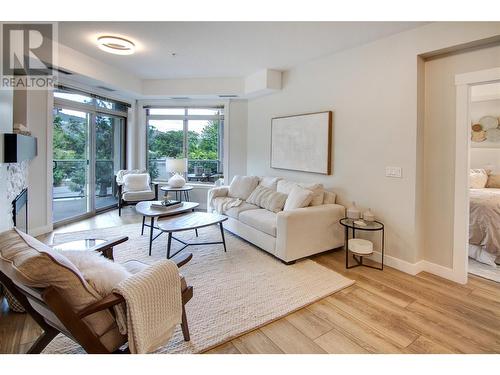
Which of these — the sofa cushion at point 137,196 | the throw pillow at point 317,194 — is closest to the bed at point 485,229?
the throw pillow at point 317,194

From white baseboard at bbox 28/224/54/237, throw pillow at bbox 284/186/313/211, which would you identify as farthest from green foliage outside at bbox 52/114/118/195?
throw pillow at bbox 284/186/313/211

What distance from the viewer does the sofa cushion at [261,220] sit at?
327 centimetres

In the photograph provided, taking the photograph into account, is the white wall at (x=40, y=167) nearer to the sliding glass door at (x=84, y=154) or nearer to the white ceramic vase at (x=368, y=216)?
the sliding glass door at (x=84, y=154)

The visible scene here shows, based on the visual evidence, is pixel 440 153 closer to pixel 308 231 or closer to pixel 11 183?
pixel 308 231

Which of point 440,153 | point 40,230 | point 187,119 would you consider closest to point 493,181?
point 440,153

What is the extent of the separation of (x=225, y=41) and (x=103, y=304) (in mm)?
3186

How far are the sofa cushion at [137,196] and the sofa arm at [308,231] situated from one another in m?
3.19

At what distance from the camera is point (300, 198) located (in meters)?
3.38

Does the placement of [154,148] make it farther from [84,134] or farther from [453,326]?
[453,326]

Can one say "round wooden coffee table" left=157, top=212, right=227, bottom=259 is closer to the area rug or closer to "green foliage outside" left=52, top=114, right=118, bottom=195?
"green foliage outside" left=52, top=114, right=118, bottom=195

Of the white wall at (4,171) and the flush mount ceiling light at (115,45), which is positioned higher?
the flush mount ceiling light at (115,45)

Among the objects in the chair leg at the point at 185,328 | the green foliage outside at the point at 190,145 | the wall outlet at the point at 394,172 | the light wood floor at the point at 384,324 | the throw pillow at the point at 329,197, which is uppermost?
the green foliage outside at the point at 190,145

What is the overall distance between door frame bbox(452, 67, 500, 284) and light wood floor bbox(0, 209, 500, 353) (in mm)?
260
